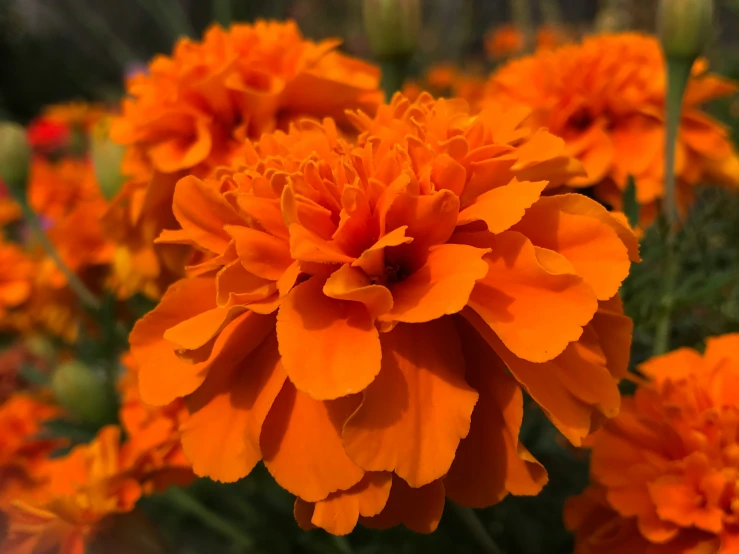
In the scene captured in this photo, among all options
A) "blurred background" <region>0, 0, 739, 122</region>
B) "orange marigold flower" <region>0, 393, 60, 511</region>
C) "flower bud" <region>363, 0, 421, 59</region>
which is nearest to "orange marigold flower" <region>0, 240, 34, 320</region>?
"orange marigold flower" <region>0, 393, 60, 511</region>

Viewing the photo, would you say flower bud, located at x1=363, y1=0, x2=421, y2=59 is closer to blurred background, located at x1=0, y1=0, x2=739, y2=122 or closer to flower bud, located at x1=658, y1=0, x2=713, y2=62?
flower bud, located at x1=658, y1=0, x2=713, y2=62

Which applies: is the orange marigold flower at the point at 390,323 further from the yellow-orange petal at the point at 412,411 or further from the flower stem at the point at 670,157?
the flower stem at the point at 670,157

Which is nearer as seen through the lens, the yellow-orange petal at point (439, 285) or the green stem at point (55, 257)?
the yellow-orange petal at point (439, 285)

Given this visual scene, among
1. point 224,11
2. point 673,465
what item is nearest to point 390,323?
point 673,465

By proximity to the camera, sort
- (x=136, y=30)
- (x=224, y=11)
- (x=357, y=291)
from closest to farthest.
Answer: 1. (x=357, y=291)
2. (x=224, y=11)
3. (x=136, y=30)

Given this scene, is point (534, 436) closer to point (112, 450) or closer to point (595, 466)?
point (595, 466)

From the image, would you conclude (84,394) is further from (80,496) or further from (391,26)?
(391,26)

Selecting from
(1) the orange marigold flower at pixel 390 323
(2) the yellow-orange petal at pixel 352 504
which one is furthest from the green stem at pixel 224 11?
(2) the yellow-orange petal at pixel 352 504
